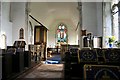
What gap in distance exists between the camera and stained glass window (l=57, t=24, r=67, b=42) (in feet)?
88.6

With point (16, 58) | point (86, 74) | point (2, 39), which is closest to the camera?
point (86, 74)

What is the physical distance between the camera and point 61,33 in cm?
2708

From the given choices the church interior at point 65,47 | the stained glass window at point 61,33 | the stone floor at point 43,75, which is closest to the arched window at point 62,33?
the stained glass window at point 61,33

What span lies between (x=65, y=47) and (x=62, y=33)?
40.8 feet

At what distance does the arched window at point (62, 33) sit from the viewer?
27.0 m

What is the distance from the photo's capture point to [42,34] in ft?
55.7

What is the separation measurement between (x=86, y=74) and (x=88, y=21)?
34.9 ft

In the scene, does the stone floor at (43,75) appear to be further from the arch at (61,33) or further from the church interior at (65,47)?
the arch at (61,33)

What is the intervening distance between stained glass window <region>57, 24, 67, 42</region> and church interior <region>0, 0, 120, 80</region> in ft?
→ 12.5

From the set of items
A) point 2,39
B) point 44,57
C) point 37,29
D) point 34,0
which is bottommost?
point 44,57

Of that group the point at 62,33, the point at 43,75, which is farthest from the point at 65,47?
the point at 62,33

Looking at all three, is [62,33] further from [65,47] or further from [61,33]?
[65,47]

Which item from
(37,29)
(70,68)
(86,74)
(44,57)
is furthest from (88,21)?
(86,74)

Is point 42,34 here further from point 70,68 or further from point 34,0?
point 70,68
